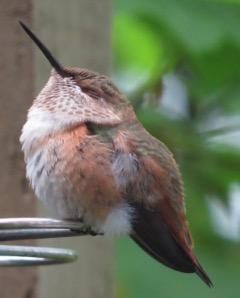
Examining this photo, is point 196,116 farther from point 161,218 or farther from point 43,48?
point 43,48

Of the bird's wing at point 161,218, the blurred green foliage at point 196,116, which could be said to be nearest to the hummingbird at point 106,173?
the bird's wing at point 161,218

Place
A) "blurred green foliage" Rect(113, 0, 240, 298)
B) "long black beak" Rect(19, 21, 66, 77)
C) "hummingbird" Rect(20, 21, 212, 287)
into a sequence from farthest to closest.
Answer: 1. "blurred green foliage" Rect(113, 0, 240, 298)
2. "hummingbird" Rect(20, 21, 212, 287)
3. "long black beak" Rect(19, 21, 66, 77)

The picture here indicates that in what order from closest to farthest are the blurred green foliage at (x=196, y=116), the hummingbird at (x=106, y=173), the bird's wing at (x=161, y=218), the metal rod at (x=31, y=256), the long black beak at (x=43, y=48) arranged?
the metal rod at (x=31, y=256), the long black beak at (x=43, y=48), the hummingbird at (x=106, y=173), the bird's wing at (x=161, y=218), the blurred green foliage at (x=196, y=116)

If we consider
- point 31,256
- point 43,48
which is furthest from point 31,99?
point 31,256

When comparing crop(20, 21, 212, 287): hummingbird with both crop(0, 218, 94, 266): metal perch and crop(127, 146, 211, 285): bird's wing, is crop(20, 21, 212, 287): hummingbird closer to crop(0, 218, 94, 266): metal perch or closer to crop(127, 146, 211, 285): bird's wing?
crop(127, 146, 211, 285): bird's wing

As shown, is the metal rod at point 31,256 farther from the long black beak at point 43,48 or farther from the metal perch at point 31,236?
the long black beak at point 43,48

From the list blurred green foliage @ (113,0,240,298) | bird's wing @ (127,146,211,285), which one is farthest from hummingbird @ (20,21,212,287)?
blurred green foliage @ (113,0,240,298)
